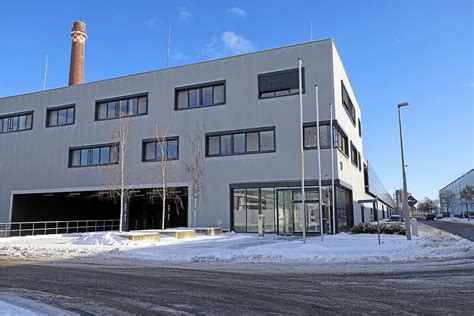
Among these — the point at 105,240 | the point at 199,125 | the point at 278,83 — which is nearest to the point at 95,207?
the point at 199,125

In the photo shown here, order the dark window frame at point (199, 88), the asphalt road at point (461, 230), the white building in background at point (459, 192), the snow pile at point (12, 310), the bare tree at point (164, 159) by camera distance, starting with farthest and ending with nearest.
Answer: the white building in background at point (459, 192), the bare tree at point (164, 159), the dark window frame at point (199, 88), the asphalt road at point (461, 230), the snow pile at point (12, 310)

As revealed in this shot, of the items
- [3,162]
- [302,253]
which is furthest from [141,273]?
Answer: [3,162]

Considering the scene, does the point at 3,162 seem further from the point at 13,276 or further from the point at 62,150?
the point at 13,276

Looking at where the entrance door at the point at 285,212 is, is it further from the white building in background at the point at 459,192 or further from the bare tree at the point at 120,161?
the white building in background at the point at 459,192

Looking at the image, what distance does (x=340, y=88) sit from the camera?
3008 centimetres

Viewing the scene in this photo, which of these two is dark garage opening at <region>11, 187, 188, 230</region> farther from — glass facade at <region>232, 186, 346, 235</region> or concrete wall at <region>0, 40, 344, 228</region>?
glass facade at <region>232, 186, 346, 235</region>

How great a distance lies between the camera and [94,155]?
34.1m

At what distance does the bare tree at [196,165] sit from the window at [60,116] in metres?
12.0

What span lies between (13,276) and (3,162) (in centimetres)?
3137

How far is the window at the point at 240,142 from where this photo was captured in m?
28.3

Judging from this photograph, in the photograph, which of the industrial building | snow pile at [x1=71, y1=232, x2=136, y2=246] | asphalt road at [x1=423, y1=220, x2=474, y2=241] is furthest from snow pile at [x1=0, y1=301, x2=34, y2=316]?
asphalt road at [x1=423, y1=220, x2=474, y2=241]

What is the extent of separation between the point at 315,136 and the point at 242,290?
1921cm

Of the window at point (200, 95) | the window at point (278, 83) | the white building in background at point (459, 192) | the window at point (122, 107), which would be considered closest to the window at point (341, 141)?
the window at point (278, 83)

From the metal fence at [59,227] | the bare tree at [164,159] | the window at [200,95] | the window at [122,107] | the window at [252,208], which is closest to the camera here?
the window at [252,208]
